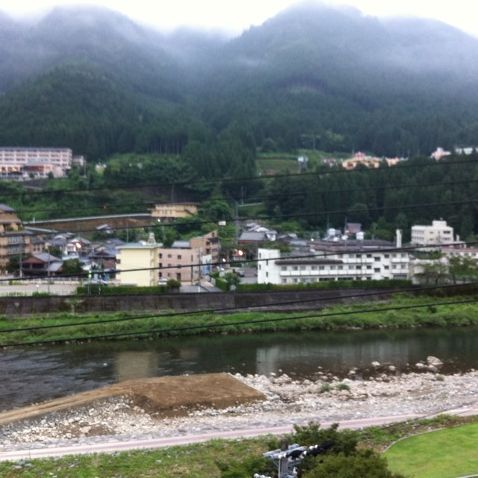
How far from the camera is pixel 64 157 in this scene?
5394cm

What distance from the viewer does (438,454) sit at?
786 centimetres

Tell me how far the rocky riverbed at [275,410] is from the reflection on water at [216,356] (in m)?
1.38

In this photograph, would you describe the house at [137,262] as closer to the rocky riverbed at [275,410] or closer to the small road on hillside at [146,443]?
the rocky riverbed at [275,410]

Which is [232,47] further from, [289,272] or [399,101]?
[289,272]

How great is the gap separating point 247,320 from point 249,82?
255 feet

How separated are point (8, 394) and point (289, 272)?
14.4 meters

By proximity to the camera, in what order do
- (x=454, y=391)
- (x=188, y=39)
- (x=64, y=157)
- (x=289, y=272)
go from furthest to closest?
(x=188, y=39)
(x=64, y=157)
(x=289, y=272)
(x=454, y=391)

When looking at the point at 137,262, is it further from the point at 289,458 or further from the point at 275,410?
the point at 289,458

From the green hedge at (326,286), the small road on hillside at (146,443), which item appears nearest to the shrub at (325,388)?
the small road on hillside at (146,443)

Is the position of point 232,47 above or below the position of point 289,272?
above

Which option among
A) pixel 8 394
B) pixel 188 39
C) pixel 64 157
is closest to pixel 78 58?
pixel 64 157

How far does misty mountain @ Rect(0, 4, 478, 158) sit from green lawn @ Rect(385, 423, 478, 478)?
Answer: 50500 millimetres

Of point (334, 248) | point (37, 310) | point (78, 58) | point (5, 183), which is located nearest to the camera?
point (37, 310)

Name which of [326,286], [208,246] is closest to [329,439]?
[326,286]
